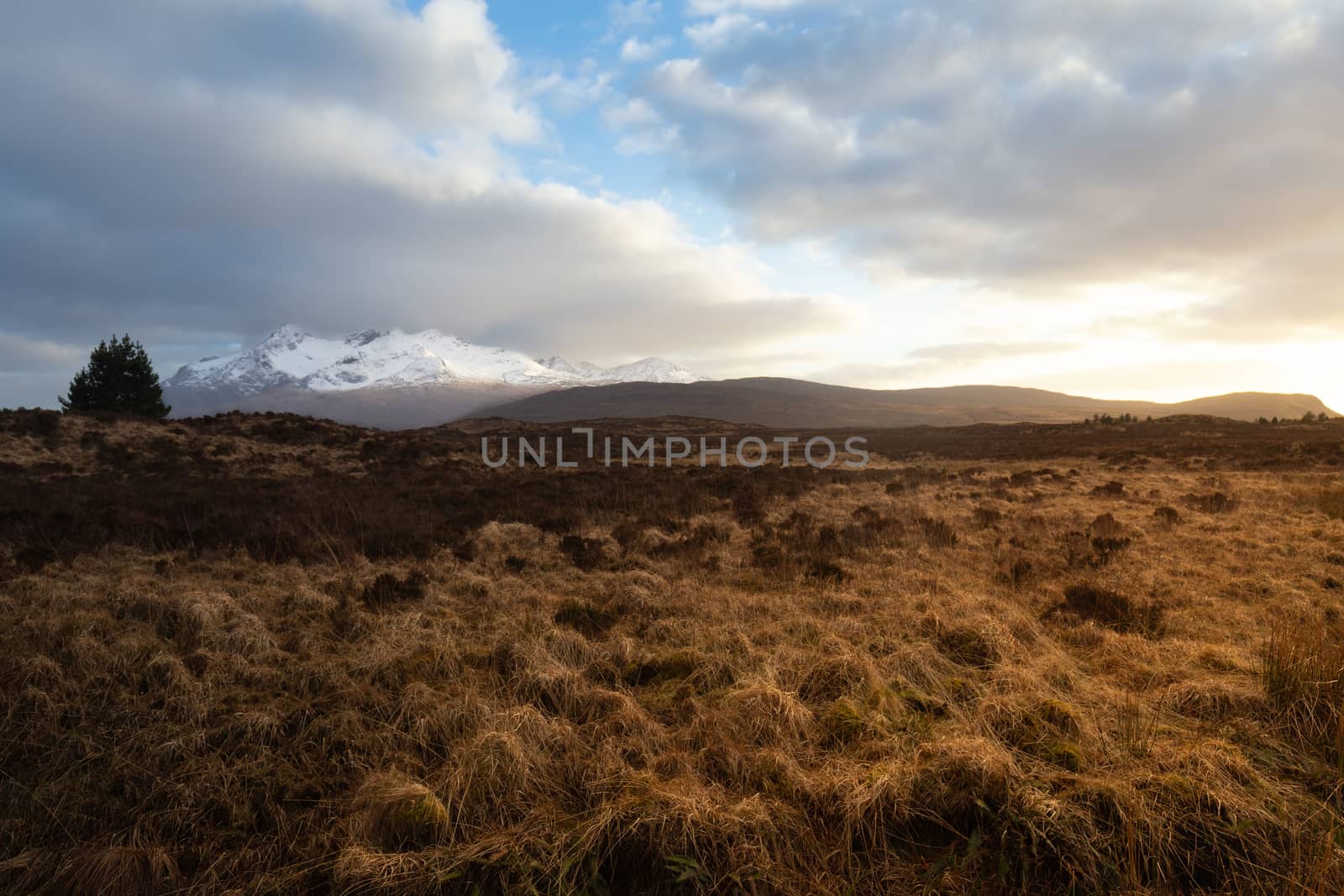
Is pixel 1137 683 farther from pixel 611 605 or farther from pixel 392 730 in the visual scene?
pixel 392 730

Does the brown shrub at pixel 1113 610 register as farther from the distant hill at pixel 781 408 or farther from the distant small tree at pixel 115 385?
the distant hill at pixel 781 408

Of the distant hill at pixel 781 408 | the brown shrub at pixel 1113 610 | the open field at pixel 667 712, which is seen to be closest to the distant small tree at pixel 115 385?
the open field at pixel 667 712

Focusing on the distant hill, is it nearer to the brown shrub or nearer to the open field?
the open field

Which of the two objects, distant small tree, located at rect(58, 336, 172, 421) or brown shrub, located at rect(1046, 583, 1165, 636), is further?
distant small tree, located at rect(58, 336, 172, 421)

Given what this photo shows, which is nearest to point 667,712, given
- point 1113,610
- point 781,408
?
point 1113,610

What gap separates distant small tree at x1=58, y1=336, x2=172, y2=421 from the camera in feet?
123

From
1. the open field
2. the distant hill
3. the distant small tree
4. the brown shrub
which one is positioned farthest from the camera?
the distant hill

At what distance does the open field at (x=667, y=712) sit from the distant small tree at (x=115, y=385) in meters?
34.0

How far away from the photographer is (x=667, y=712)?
16.6 ft

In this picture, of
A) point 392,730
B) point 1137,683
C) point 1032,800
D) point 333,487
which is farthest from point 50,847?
point 333,487

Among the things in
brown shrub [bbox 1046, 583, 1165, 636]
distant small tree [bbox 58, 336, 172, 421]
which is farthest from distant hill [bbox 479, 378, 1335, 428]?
brown shrub [bbox 1046, 583, 1165, 636]

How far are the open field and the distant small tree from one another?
34.0 metres

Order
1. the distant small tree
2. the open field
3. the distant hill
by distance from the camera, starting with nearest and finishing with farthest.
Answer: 1. the open field
2. the distant small tree
3. the distant hill

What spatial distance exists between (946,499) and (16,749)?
18.4 metres
